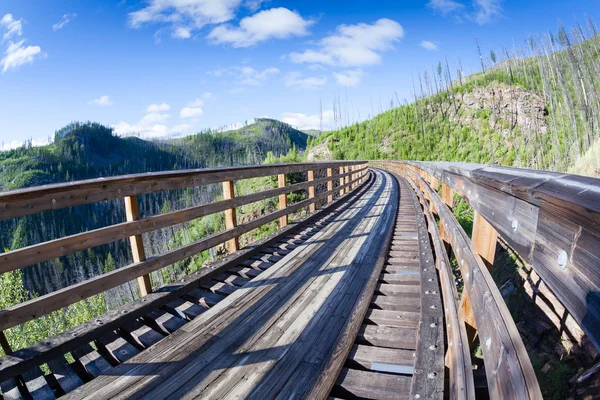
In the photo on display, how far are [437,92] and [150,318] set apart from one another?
90.8 m

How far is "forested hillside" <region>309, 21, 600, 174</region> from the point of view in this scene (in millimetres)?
45406

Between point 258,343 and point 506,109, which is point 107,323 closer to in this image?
point 258,343

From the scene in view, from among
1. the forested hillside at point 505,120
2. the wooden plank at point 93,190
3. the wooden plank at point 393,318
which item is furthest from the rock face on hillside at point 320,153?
the wooden plank at point 393,318

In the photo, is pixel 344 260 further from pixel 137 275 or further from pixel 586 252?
pixel 586 252

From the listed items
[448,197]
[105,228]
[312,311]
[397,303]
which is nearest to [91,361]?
[105,228]

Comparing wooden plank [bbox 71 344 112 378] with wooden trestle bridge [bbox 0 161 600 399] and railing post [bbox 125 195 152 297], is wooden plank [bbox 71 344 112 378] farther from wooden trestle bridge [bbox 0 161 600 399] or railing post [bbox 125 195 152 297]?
railing post [bbox 125 195 152 297]

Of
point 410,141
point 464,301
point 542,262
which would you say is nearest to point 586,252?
point 542,262

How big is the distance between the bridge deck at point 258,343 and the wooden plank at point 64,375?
0.42 ft

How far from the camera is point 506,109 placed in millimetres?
59969

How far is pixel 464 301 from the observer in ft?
5.89

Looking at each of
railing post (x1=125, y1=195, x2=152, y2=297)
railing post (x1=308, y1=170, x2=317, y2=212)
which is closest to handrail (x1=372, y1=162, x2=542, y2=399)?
railing post (x1=125, y1=195, x2=152, y2=297)

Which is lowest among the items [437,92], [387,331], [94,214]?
[94,214]

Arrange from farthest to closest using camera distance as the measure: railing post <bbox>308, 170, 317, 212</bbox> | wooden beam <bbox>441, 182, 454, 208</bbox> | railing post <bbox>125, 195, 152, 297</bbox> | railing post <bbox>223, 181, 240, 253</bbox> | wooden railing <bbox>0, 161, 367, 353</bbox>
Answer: railing post <bbox>308, 170, 317, 212</bbox> < railing post <bbox>223, 181, 240, 253</bbox> < wooden beam <bbox>441, 182, 454, 208</bbox> < railing post <bbox>125, 195, 152, 297</bbox> < wooden railing <bbox>0, 161, 367, 353</bbox>

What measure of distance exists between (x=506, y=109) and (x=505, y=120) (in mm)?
3445
